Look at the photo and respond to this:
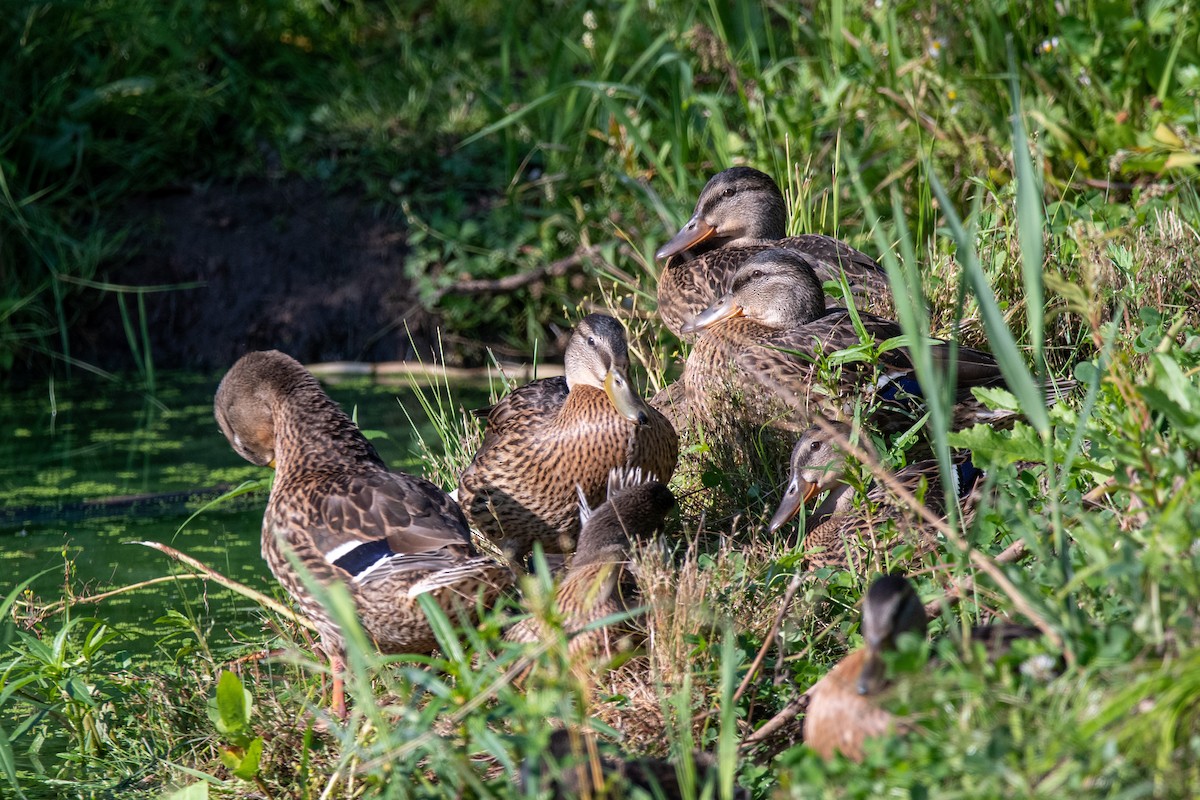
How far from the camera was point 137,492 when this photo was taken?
6664 millimetres

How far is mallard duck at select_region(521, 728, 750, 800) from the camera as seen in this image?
2562 millimetres

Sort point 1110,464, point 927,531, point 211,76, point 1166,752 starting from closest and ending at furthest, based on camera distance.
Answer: point 1166,752, point 1110,464, point 927,531, point 211,76

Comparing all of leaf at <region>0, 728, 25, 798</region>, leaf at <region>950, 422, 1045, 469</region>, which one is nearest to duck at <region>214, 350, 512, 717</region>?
leaf at <region>0, 728, 25, 798</region>

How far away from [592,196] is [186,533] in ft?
12.0

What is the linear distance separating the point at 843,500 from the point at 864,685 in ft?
5.67

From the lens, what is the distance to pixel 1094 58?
6980mm

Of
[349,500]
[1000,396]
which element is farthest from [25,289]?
[1000,396]

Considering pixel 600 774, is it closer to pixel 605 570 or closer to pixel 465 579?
pixel 605 570

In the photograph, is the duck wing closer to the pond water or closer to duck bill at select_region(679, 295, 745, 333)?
the pond water

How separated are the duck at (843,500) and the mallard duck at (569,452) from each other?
Result: 0.51 meters

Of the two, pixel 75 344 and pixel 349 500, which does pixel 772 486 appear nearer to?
pixel 349 500

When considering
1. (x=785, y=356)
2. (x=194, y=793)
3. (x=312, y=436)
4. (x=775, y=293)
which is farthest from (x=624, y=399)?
(x=194, y=793)

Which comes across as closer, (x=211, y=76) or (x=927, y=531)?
(x=927, y=531)

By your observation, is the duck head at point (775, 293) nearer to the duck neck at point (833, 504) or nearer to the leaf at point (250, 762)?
the duck neck at point (833, 504)
